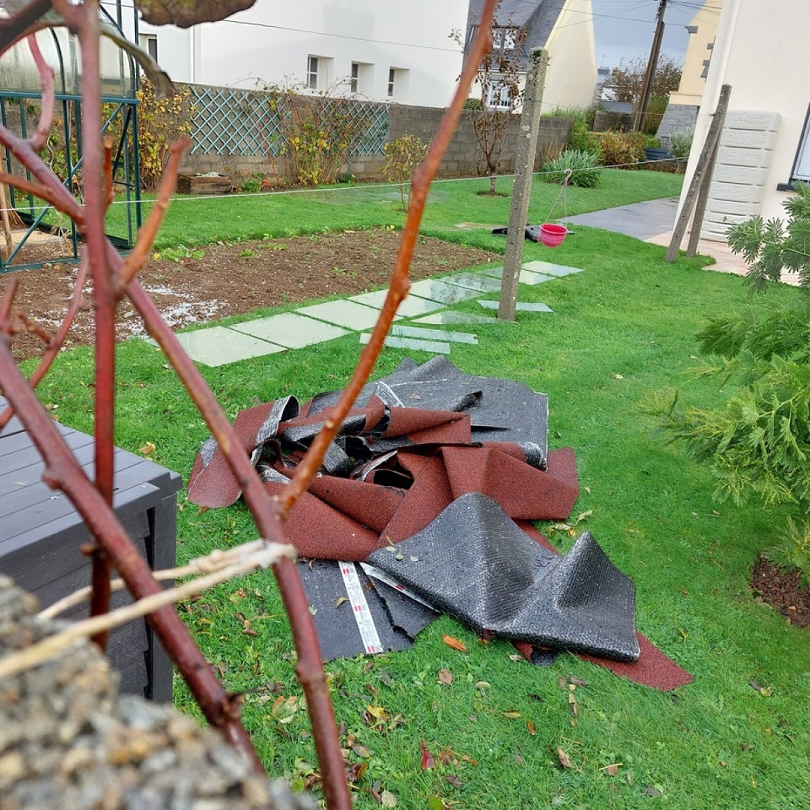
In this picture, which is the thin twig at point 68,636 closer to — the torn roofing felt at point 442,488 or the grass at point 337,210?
the torn roofing felt at point 442,488

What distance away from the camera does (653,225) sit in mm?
12047

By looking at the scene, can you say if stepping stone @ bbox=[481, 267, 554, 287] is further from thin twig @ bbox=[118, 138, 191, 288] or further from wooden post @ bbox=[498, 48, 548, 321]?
thin twig @ bbox=[118, 138, 191, 288]

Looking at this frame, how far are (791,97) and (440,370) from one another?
807 centimetres

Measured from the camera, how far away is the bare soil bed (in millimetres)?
5238

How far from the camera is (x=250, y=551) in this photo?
17.0 inches

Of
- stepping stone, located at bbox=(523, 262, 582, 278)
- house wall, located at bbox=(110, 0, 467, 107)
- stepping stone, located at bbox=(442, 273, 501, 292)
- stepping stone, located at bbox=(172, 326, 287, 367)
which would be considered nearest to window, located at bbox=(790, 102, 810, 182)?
stepping stone, located at bbox=(523, 262, 582, 278)

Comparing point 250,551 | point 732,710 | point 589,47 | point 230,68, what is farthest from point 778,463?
point 589,47

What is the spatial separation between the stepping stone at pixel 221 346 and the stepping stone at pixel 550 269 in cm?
397

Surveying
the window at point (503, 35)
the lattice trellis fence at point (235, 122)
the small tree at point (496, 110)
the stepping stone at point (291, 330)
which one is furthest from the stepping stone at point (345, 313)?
the window at point (503, 35)

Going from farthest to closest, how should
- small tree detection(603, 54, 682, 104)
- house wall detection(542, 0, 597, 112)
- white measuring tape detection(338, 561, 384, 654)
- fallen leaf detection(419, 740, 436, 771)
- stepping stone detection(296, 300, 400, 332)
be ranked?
small tree detection(603, 54, 682, 104) → house wall detection(542, 0, 597, 112) → stepping stone detection(296, 300, 400, 332) → white measuring tape detection(338, 561, 384, 654) → fallen leaf detection(419, 740, 436, 771)

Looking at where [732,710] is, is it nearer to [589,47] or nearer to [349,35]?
[349,35]

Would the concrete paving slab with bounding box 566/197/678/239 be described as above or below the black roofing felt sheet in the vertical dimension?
above

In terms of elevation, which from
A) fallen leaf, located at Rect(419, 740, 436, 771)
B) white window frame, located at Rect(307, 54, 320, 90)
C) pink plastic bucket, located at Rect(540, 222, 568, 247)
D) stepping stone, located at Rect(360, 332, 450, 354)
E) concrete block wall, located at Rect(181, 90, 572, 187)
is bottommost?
fallen leaf, located at Rect(419, 740, 436, 771)

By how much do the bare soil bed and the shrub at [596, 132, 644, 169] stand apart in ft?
45.8
